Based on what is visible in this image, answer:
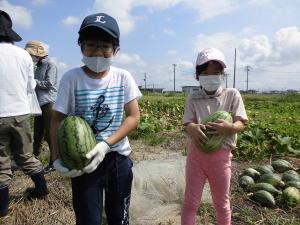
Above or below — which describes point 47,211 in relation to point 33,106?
below

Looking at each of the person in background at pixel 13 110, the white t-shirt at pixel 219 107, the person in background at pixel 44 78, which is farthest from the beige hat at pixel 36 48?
the white t-shirt at pixel 219 107

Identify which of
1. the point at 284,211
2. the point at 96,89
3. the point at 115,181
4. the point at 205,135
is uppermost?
the point at 96,89

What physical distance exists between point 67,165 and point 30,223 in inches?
82.4

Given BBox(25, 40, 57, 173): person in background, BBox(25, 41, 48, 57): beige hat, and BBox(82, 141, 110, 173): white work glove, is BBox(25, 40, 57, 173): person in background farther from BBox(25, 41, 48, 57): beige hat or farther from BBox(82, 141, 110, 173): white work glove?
BBox(82, 141, 110, 173): white work glove

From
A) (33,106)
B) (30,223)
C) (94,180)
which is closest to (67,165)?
(94,180)

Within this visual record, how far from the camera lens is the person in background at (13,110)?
4.55 m

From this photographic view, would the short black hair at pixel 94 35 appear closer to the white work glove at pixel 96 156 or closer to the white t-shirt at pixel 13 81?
the white work glove at pixel 96 156

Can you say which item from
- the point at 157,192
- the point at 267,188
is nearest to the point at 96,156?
the point at 157,192

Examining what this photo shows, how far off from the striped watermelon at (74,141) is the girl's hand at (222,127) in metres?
1.14

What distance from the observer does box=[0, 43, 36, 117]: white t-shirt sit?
454 cm

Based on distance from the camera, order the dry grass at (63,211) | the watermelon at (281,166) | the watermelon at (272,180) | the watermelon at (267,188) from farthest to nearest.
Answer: the watermelon at (281,166) → the watermelon at (272,180) → the watermelon at (267,188) → the dry grass at (63,211)

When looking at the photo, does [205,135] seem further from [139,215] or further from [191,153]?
[139,215]

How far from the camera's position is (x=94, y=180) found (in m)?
3.08

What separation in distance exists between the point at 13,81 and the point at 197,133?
2.25m
